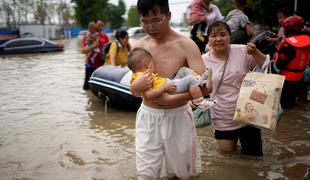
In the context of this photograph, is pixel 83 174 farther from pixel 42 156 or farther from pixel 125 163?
pixel 42 156

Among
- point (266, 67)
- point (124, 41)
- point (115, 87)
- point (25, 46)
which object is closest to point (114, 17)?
point (25, 46)

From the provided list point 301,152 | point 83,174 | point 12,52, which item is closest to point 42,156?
point 83,174

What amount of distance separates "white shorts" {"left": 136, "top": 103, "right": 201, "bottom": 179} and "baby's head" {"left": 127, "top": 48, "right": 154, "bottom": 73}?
377 millimetres

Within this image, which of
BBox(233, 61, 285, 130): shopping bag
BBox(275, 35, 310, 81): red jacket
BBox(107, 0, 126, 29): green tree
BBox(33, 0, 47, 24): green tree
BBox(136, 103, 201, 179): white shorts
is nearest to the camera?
BBox(136, 103, 201, 179): white shorts

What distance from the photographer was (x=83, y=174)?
4129mm

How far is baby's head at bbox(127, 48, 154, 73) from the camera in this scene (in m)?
2.78

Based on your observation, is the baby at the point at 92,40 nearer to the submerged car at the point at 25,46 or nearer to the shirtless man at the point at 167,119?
the shirtless man at the point at 167,119

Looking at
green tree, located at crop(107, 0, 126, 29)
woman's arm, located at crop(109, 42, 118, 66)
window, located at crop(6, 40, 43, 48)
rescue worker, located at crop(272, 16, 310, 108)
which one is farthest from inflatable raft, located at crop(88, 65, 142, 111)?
green tree, located at crop(107, 0, 126, 29)

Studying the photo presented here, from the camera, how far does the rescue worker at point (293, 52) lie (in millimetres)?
5629

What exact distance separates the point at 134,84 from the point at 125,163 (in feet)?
6.39

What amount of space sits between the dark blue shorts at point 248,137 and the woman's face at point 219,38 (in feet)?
3.15

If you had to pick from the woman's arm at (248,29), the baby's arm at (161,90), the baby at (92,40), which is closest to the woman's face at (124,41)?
the baby at (92,40)

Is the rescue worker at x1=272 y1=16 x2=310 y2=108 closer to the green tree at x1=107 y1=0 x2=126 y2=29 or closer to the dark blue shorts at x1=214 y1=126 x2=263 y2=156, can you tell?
the dark blue shorts at x1=214 y1=126 x2=263 y2=156

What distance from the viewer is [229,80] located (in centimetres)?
399
